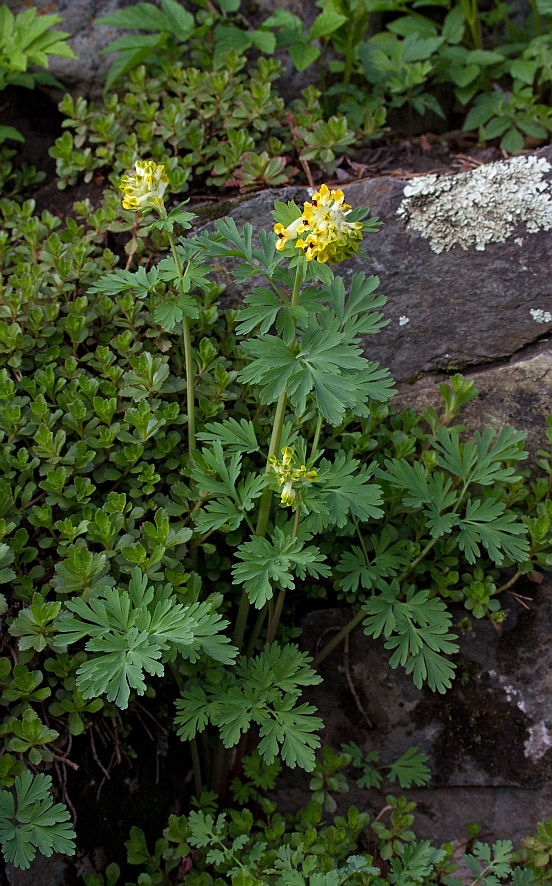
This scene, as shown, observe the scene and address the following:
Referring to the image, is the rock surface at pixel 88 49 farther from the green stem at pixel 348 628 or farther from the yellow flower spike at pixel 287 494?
the yellow flower spike at pixel 287 494

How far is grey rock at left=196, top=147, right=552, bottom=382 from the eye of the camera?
2996 millimetres

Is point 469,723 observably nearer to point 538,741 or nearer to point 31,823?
point 538,741

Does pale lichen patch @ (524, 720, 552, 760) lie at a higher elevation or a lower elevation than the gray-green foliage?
lower

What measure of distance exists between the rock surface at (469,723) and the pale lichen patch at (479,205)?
1572mm

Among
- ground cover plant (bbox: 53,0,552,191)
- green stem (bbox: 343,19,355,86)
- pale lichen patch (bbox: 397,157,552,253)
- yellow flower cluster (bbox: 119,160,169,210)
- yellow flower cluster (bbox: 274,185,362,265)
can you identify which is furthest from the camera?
green stem (bbox: 343,19,355,86)

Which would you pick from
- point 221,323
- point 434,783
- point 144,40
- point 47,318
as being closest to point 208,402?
point 221,323

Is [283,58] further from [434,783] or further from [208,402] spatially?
[434,783]

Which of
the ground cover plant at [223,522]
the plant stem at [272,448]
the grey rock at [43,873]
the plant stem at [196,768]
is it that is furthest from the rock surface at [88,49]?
the grey rock at [43,873]

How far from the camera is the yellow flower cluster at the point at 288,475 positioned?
6.51 feet

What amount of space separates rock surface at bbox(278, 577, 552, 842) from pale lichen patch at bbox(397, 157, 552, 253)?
1.57m

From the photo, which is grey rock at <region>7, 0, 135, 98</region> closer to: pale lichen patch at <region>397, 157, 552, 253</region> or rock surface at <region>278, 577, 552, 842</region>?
pale lichen patch at <region>397, 157, 552, 253</region>

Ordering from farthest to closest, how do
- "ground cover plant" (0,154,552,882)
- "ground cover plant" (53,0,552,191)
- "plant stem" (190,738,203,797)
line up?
"ground cover plant" (53,0,552,191) < "plant stem" (190,738,203,797) < "ground cover plant" (0,154,552,882)

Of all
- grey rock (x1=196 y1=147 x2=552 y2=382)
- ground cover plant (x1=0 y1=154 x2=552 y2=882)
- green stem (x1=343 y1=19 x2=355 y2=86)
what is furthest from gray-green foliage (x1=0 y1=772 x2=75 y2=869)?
green stem (x1=343 y1=19 x2=355 y2=86)

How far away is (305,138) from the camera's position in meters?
3.49
